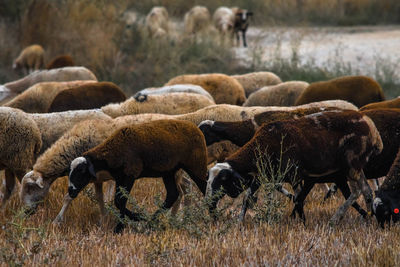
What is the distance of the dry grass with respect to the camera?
5.48 m

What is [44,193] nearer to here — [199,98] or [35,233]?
[35,233]

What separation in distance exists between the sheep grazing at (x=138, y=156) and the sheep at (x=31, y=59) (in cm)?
1215

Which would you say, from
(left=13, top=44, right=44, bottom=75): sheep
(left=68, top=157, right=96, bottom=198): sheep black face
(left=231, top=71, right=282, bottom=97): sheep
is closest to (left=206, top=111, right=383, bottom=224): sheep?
(left=68, top=157, right=96, bottom=198): sheep black face

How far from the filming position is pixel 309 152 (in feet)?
23.4

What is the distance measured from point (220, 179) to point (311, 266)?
1.95m

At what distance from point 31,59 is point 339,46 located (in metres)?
9.35

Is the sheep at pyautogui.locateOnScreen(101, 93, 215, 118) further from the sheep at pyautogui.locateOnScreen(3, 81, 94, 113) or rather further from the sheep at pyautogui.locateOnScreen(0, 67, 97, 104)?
the sheep at pyautogui.locateOnScreen(0, 67, 97, 104)

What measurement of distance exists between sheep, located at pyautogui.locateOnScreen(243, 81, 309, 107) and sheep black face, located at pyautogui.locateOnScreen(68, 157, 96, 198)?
19.5 ft

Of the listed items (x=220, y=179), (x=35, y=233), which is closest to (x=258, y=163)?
(x=220, y=179)

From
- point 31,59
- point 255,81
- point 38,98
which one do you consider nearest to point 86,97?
point 38,98

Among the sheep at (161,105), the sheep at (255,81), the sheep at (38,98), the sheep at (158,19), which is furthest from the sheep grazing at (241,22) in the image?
the sheep at (161,105)

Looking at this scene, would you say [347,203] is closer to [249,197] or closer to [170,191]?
[249,197]

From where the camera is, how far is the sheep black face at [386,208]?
6.72m

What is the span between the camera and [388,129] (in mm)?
7762
